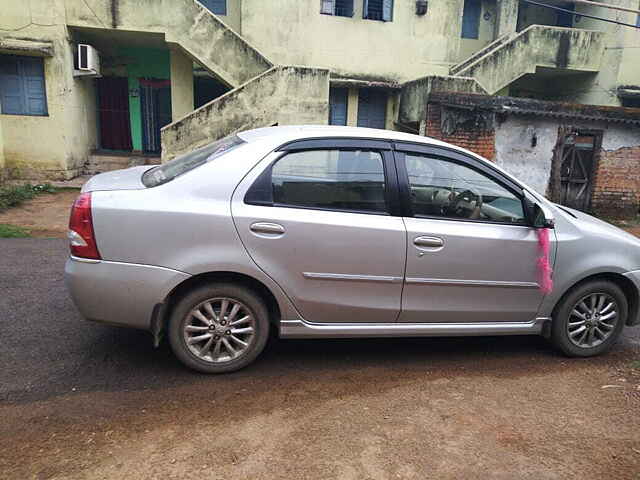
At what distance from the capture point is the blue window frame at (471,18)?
16500mm

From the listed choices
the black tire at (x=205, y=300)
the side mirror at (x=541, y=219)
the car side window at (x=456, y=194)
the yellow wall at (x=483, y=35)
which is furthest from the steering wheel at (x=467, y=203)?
the yellow wall at (x=483, y=35)

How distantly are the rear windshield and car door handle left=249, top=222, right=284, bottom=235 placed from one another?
1.92ft

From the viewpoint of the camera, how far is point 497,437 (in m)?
2.77

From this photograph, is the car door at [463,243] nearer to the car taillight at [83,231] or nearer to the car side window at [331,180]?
the car side window at [331,180]

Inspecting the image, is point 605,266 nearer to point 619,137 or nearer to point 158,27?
point 619,137

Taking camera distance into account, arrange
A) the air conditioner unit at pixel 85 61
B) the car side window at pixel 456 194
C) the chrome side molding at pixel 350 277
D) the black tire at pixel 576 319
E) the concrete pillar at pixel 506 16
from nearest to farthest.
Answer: the chrome side molding at pixel 350 277, the car side window at pixel 456 194, the black tire at pixel 576 319, the air conditioner unit at pixel 85 61, the concrete pillar at pixel 506 16

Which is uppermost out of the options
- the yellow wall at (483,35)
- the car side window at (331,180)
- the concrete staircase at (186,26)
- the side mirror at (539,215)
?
the yellow wall at (483,35)

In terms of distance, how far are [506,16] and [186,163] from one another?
16106 mm

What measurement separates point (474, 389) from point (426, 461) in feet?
3.04

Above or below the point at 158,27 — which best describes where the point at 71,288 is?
below

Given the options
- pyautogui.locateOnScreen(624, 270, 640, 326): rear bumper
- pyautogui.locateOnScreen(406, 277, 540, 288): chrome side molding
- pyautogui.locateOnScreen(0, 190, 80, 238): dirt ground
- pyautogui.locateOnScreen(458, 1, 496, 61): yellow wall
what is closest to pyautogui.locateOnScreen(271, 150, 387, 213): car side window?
pyautogui.locateOnScreen(406, 277, 540, 288): chrome side molding

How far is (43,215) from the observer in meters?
8.70

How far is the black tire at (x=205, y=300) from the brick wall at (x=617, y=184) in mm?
9716

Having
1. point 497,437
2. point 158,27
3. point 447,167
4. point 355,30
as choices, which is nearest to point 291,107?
point 158,27
